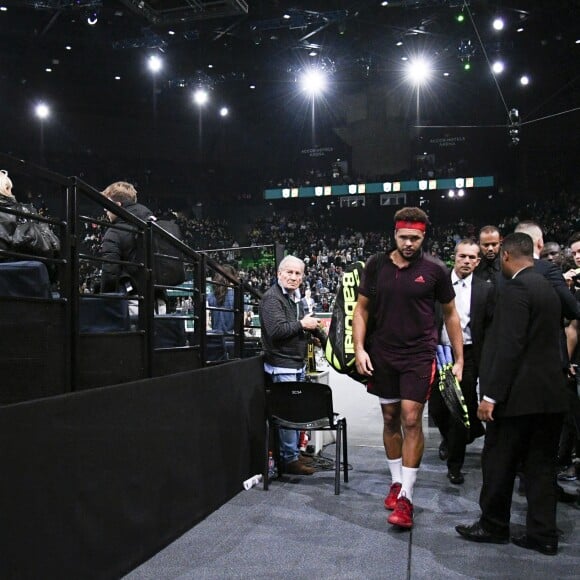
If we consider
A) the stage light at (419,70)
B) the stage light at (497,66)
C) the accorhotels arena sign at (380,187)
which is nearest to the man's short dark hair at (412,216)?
the stage light at (419,70)

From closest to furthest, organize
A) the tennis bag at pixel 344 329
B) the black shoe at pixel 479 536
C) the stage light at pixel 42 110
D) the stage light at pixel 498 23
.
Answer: the black shoe at pixel 479 536 → the tennis bag at pixel 344 329 → the stage light at pixel 498 23 → the stage light at pixel 42 110

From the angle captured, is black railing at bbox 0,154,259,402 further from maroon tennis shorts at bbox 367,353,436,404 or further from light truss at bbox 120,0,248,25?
light truss at bbox 120,0,248,25

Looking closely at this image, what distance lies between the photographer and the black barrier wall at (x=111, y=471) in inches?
89.1

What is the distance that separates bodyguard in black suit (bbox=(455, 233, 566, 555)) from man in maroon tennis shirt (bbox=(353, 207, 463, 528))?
0.49m

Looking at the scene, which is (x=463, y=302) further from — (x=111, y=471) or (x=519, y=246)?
(x=111, y=471)

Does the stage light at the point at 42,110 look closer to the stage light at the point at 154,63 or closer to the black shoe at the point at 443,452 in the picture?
the stage light at the point at 154,63

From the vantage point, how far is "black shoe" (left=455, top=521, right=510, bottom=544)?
3299 millimetres

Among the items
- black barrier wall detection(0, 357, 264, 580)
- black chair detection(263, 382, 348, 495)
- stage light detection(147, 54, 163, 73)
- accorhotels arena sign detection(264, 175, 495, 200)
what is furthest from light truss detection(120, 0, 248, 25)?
accorhotels arena sign detection(264, 175, 495, 200)

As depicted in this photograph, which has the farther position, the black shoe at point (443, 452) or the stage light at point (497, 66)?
the stage light at point (497, 66)

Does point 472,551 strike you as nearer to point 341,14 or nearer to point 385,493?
point 385,493

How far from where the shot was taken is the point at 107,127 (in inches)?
1022

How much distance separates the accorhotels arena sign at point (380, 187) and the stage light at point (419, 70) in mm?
4880

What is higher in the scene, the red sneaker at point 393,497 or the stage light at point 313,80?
the stage light at point 313,80

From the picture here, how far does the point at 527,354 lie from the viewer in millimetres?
3205
